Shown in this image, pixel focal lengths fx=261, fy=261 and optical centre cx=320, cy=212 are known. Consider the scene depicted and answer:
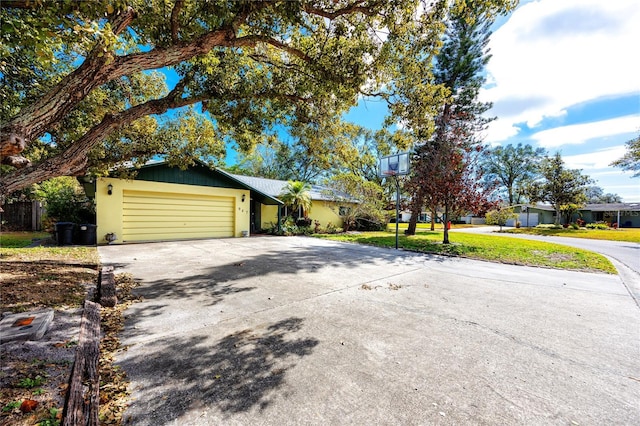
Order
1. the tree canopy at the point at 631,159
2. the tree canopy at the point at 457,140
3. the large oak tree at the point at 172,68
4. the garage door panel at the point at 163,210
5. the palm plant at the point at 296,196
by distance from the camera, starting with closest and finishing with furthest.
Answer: the large oak tree at the point at 172,68 → the tree canopy at the point at 457,140 → the garage door panel at the point at 163,210 → the palm plant at the point at 296,196 → the tree canopy at the point at 631,159

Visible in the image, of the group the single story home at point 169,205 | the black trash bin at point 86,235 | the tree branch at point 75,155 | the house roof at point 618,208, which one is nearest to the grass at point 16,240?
the black trash bin at point 86,235

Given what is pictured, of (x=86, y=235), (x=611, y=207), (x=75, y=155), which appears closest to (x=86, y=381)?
(x=75, y=155)

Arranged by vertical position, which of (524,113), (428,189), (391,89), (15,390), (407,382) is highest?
(524,113)

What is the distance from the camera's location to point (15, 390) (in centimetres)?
190

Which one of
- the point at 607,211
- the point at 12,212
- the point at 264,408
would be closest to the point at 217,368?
the point at 264,408

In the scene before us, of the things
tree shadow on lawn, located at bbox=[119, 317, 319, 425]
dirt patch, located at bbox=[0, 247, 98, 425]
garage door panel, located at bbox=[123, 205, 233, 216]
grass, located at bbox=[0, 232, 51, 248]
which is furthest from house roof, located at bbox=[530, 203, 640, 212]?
grass, located at bbox=[0, 232, 51, 248]

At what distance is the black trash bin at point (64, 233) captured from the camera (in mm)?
9562

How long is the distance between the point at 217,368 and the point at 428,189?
10.8m

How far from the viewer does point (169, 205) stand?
11.8 m

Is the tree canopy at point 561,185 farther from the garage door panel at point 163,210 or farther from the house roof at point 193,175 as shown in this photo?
the garage door panel at point 163,210

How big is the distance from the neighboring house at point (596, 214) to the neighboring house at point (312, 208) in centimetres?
2729

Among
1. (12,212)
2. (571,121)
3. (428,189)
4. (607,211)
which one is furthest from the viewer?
(607,211)

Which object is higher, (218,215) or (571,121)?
(571,121)

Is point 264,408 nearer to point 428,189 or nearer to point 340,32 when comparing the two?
point 340,32
